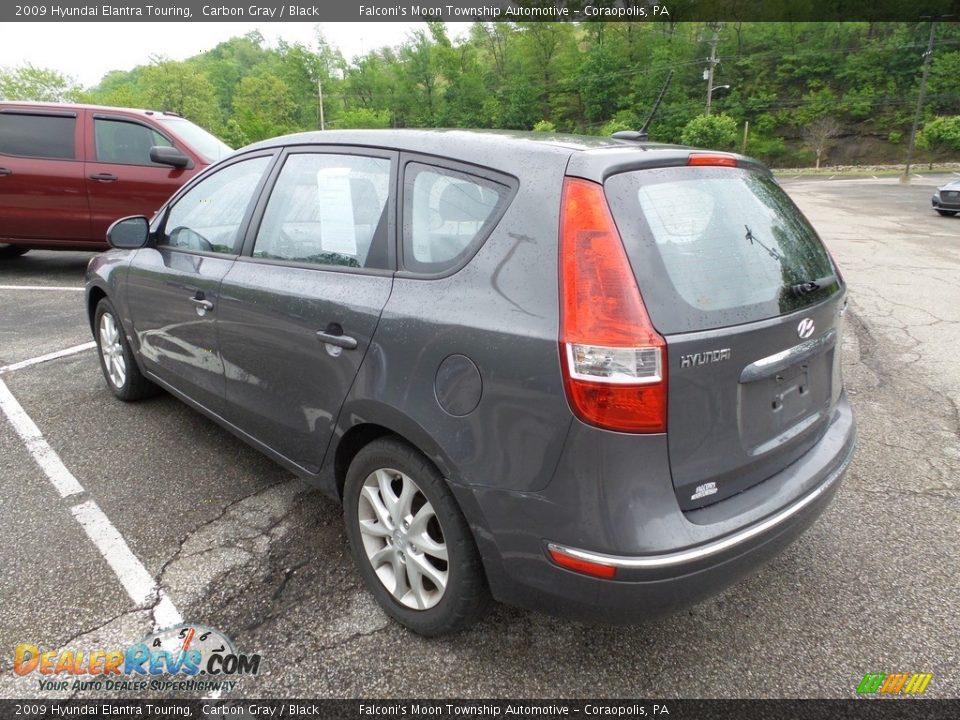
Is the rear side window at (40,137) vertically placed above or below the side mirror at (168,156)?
above

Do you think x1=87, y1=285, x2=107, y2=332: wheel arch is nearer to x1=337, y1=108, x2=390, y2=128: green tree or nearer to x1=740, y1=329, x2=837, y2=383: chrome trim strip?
x1=740, y1=329, x2=837, y2=383: chrome trim strip

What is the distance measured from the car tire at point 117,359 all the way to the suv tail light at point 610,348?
323cm

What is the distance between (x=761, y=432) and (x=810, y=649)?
2.75ft

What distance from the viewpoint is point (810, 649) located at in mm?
2137

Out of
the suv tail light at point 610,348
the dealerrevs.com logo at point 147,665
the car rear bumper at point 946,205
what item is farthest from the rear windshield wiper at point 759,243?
the car rear bumper at point 946,205

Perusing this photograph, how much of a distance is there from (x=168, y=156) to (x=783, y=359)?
7139 millimetres

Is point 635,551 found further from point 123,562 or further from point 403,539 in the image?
point 123,562

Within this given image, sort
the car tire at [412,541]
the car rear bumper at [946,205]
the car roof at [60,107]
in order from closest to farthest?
the car tire at [412,541] → the car roof at [60,107] → the car rear bumper at [946,205]

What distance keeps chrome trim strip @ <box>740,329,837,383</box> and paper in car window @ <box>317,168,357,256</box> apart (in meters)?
1.36

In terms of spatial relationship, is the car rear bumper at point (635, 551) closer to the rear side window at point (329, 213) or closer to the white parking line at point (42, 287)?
the rear side window at point (329, 213)

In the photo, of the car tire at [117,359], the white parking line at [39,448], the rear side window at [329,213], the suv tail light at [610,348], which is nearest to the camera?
the suv tail light at [610,348]

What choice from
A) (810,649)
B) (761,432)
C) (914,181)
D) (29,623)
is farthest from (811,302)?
(914,181)

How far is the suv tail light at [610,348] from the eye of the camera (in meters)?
1.60

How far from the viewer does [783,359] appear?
6.31ft
